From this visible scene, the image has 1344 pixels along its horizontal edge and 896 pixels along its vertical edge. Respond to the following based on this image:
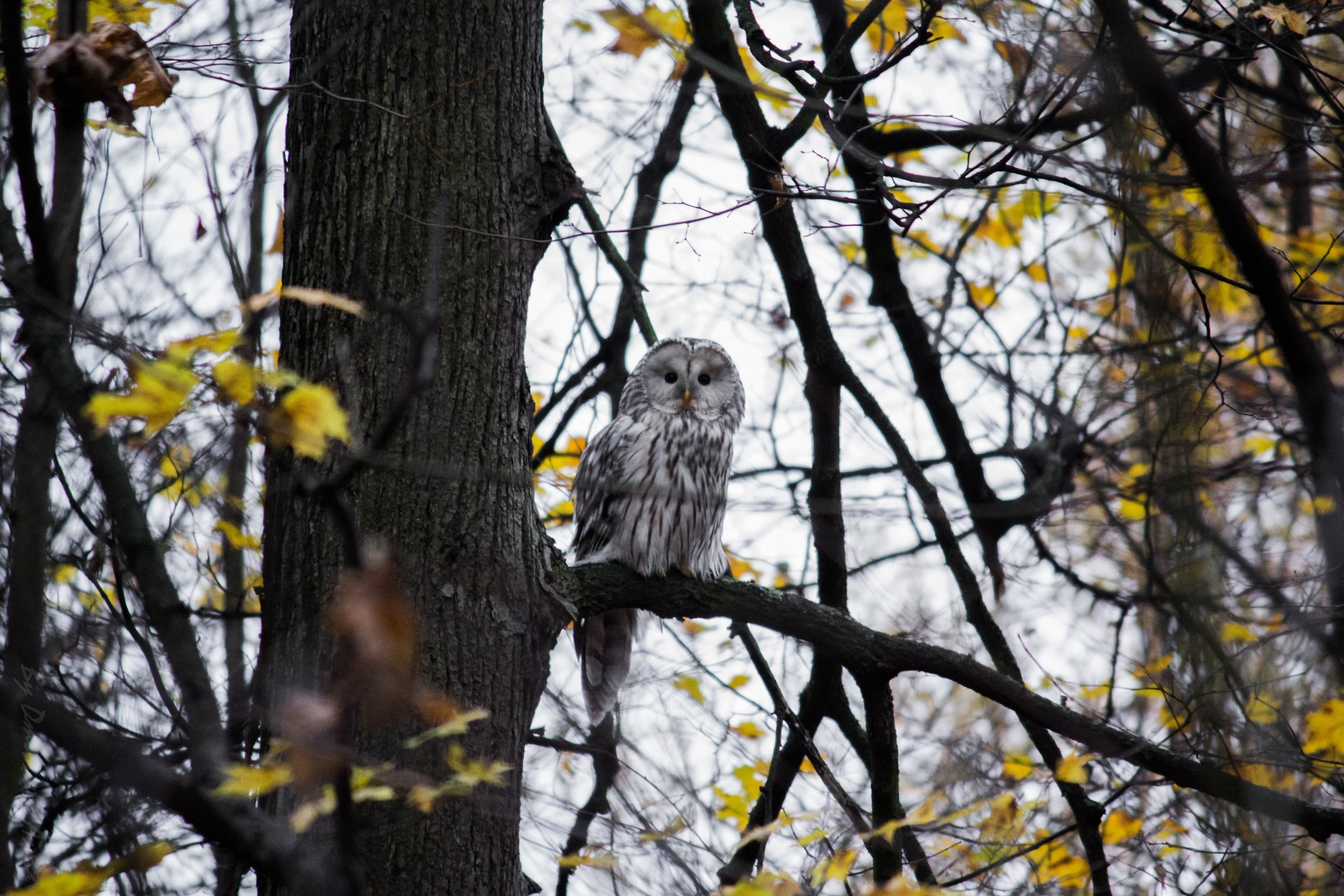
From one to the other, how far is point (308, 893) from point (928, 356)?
12.4 ft

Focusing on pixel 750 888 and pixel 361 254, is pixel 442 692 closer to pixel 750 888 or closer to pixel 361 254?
pixel 750 888

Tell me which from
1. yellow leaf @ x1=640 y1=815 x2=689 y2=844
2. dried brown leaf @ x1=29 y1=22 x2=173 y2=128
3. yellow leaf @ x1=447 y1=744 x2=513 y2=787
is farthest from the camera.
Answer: yellow leaf @ x1=640 y1=815 x2=689 y2=844

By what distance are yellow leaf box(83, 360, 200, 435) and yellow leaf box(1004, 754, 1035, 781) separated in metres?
3.55

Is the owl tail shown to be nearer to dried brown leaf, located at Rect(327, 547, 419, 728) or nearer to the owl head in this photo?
the owl head

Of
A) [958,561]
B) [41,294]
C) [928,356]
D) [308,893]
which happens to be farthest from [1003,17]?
[308,893]

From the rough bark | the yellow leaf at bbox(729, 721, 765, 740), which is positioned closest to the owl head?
the yellow leaf at bbox(729, 721, 765, 740)

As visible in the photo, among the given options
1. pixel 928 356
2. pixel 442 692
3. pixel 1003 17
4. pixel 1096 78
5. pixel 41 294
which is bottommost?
pixel 442 692

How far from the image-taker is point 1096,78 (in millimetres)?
2211

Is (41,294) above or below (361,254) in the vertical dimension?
below

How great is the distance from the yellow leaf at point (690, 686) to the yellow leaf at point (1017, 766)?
1.22m

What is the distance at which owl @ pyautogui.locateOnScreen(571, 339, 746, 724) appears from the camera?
3.70 m

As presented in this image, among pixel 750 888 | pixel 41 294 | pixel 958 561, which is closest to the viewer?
pixel 41 294

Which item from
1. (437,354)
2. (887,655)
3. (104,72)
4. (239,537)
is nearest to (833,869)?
(887,655)

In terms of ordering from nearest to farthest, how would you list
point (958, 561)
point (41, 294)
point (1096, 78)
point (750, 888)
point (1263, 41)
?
point (41, 294) → point (750, 888) → point (1096, 78) → point (1263, 41) → point (958, 561)
